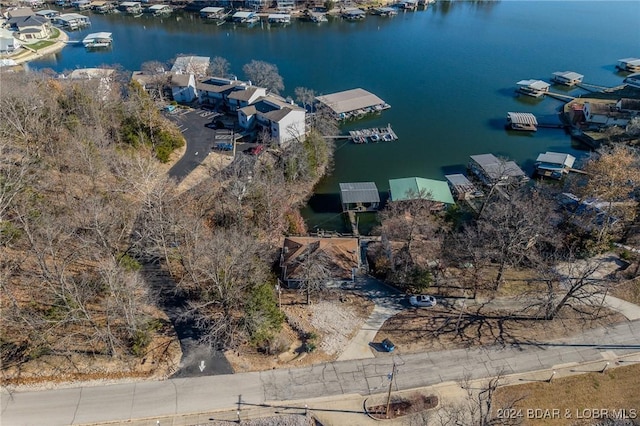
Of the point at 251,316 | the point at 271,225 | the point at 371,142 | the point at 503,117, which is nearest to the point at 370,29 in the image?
the point at 503,117

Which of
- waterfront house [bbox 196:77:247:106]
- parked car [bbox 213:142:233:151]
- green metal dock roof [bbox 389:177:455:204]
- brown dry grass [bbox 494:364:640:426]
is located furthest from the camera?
waterfront house [bbox 196:77:247:106]

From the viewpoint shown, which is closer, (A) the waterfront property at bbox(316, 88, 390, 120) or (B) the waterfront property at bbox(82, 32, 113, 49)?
(A) the waterfront property at bbox(316, 88, 390, 120)

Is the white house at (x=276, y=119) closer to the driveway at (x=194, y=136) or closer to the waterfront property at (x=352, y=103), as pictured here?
the driveway at (x=194, y=136)

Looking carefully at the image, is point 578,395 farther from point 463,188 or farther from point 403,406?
point 463,188

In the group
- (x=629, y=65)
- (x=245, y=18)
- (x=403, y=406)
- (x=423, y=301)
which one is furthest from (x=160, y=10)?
(x=403, y=406)

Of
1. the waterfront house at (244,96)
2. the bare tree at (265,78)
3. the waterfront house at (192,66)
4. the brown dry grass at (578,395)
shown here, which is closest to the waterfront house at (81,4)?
the waterfront house at (192,66)

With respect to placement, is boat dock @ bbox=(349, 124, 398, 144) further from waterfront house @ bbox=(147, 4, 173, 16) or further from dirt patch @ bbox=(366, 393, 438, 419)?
waterfront house @ bbox=(147, 4, 173, 16)

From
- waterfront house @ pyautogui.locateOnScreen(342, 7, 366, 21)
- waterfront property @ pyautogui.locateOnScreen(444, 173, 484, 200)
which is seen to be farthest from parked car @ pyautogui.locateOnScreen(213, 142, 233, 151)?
waterfront house @ pyautogui.locateOnScreen(342, 7, 366, 21)
